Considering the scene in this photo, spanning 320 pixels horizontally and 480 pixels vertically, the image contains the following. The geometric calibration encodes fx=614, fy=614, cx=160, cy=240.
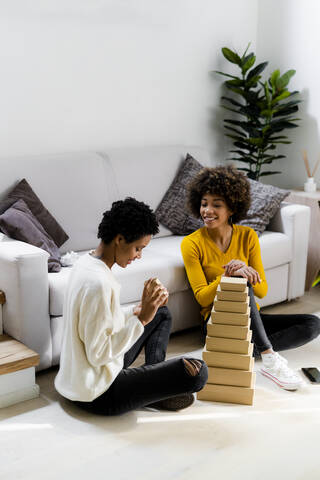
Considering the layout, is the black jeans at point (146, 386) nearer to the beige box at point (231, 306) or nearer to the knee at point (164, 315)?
the beige box at point (231, 306)

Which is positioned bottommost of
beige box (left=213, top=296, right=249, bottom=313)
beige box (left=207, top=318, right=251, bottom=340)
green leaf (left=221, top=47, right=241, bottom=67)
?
beige box (left=207, top=318, right=251, bottom=340)

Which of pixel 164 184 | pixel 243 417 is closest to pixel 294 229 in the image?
pixel 164 184

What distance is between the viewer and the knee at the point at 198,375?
2248 mm

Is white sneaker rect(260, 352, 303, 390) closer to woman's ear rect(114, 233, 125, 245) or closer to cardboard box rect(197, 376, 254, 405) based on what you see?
cardboard box rect(197, 376, 254, 405)

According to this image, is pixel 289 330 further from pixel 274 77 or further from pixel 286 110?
pixel 274 77

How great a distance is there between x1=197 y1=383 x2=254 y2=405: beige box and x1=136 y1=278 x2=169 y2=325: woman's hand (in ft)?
1.58

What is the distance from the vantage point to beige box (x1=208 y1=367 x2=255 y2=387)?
7.97 ft

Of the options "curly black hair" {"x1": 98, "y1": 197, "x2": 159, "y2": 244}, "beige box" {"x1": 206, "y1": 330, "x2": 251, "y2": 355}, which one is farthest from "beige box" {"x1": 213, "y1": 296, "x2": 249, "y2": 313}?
"curly black hair" {"x1": 98, "y1": 197, "x2": 159, "y2": 244}

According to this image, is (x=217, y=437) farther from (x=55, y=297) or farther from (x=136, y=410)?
(x=55, y=297)

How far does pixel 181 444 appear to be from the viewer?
2.13m

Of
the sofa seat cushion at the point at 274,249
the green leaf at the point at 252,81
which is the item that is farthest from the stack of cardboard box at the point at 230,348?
the green leaf at the point at 252,81

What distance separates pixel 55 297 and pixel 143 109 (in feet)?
5.65

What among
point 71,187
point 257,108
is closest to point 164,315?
point 71,187

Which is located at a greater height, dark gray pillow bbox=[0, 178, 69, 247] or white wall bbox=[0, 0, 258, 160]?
white wall bbox=[0, 0, 258, 160]
